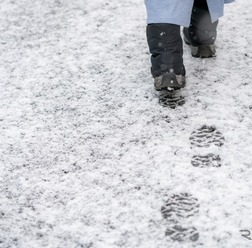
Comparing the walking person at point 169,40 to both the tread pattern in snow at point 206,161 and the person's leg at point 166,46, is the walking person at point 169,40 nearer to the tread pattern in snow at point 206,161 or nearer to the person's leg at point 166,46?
the person's leg at point 166,46

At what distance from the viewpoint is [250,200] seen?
5.92 feet

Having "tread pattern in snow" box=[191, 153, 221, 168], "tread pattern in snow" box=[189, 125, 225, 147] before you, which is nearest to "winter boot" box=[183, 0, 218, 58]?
"tread pattern in snow" box=[189, 125, 225, 147]

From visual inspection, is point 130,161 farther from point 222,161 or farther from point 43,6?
point 43,6

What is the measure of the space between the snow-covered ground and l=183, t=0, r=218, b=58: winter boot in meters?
0.07

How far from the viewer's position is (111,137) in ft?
7.34

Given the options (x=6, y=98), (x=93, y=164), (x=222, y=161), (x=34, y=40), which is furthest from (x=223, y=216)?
(x=34, y=40)

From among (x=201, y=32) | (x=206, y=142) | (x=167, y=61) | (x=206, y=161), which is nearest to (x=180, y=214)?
(x=206, y=161)

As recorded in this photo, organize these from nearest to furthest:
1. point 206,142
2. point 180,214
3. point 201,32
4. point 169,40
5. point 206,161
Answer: point 180,214, point 206,161, point 206,142, point 169,40, point 201,32

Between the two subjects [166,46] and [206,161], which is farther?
[166,46]

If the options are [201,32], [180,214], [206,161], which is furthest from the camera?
[201,32]

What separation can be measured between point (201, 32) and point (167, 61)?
456 millimetres

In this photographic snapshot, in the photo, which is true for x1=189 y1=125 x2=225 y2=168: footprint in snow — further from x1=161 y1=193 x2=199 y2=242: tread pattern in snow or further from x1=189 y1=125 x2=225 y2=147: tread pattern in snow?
x1=161 y1=193 x2=199 y2=242: tread pattern in snow

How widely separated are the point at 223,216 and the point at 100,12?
224 cm

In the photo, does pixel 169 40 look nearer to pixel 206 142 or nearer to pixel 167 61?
pixel 167 61
